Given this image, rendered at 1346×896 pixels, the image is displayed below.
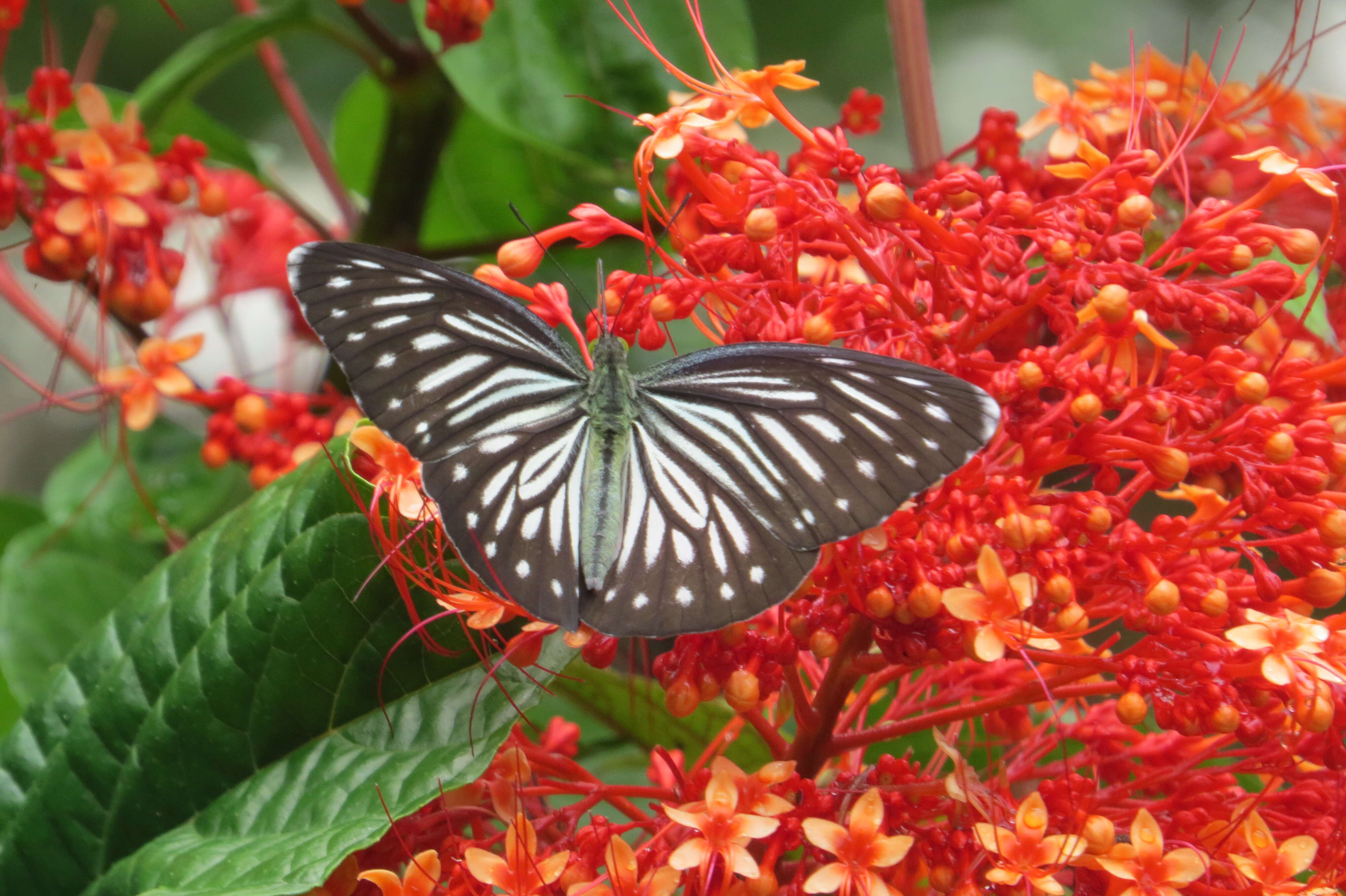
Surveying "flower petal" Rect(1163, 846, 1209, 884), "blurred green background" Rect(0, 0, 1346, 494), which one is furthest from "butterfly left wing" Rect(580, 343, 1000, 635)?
"blurred green background" Rect(0, 0, 1346, 494)

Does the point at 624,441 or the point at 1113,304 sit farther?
the point at 624,441

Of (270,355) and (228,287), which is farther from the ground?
(228,287)

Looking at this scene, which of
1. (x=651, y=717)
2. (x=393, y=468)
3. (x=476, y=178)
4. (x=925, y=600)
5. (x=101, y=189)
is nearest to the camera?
(x=925, y=600)

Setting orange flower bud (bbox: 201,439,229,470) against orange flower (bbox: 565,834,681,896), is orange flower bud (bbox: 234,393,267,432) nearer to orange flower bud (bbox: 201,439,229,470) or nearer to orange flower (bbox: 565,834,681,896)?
orange flower bud (bbox: 201,439,229,470)

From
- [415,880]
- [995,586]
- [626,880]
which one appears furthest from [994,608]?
[415,880]

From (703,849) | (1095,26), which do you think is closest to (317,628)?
(703,849)

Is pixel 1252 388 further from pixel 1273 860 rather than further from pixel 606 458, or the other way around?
pixel 606 458

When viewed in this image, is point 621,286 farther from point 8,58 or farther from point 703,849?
point 8,58
